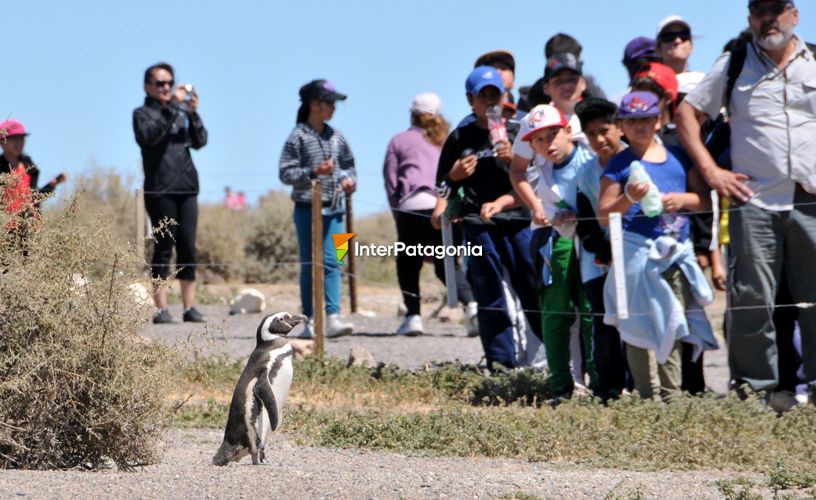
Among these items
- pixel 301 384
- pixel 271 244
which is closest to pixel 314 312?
pixel 301 384

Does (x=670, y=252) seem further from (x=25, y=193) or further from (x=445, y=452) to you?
(x=25, y=193)

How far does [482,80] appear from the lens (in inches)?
417

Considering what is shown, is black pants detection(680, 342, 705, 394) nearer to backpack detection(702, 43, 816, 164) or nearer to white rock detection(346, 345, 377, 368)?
backpack detection(702, 43, 816, 164)

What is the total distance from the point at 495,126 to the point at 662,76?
1414 millimetres

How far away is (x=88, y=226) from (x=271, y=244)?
18.0 m

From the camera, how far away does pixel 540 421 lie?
8492 mm

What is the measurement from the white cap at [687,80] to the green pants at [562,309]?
139 cm

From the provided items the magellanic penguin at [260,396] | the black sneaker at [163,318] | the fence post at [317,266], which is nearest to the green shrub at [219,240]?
the black sneaker at [163,318]

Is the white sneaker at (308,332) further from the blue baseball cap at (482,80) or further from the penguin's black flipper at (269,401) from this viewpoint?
the penguin's black flipper at (269,401)

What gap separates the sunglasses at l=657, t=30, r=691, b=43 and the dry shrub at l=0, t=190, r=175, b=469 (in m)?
4.77

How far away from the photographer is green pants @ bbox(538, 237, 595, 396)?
9.76m

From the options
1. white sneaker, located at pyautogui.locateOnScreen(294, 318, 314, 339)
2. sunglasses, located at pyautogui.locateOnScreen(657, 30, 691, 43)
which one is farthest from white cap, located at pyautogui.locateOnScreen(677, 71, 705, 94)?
white sneaker, located at pyautogui.locateOnScreen(294, 318, 314, 339)

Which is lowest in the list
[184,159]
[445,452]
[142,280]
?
[445,452]

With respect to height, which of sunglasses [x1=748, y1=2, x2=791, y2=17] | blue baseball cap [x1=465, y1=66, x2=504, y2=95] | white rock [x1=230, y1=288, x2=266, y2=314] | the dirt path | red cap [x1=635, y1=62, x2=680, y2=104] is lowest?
the dirt path
